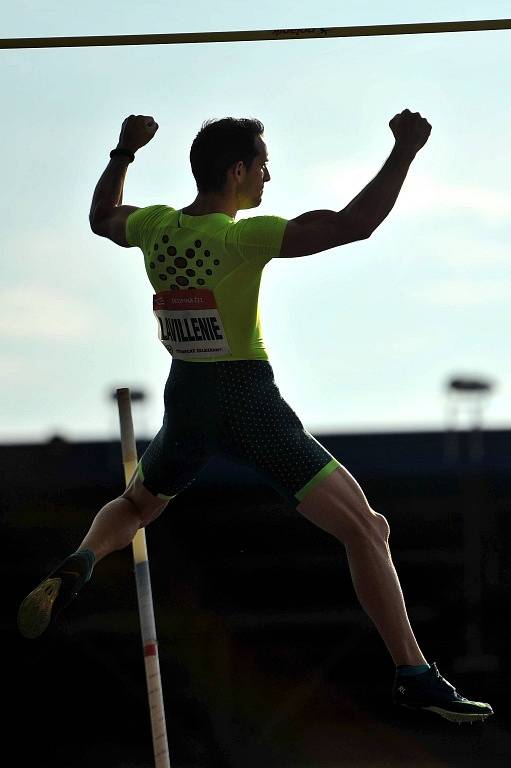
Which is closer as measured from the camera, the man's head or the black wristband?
the man's head

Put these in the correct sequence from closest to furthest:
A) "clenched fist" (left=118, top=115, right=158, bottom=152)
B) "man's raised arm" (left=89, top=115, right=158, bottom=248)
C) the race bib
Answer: the race bib, "man's raised arm" (left=89, top=115, right=158, bottom=248), "clenched fist" (left=118, top=115, right=158, bottom=152)

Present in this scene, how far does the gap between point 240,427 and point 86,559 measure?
0.81 metres

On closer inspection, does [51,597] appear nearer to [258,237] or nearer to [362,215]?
[258,237]

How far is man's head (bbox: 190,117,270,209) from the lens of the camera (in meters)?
5.69

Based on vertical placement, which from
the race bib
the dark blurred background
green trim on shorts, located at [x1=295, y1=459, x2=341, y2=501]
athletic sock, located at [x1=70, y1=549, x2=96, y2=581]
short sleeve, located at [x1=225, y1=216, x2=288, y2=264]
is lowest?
the dark blurred background

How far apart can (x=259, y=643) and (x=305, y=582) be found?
2862mm

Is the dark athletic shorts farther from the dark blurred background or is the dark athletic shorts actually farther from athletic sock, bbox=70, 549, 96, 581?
the dark blurred background

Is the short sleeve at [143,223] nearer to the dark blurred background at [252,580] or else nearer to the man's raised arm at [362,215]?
the man's raised arm at [362,215]

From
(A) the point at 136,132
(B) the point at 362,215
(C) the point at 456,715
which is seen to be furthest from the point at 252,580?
(B) the point at 362,215

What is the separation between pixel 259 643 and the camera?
57.7 feet

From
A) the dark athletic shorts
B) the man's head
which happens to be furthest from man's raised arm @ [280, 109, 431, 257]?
the dark athletic shorts

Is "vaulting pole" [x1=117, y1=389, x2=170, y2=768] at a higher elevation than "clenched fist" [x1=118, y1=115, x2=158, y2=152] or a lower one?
lower

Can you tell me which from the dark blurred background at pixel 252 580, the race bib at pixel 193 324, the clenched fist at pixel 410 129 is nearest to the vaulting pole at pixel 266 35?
the clenched fist at pixel 410 129

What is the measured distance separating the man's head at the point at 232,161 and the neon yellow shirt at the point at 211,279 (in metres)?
0.12
